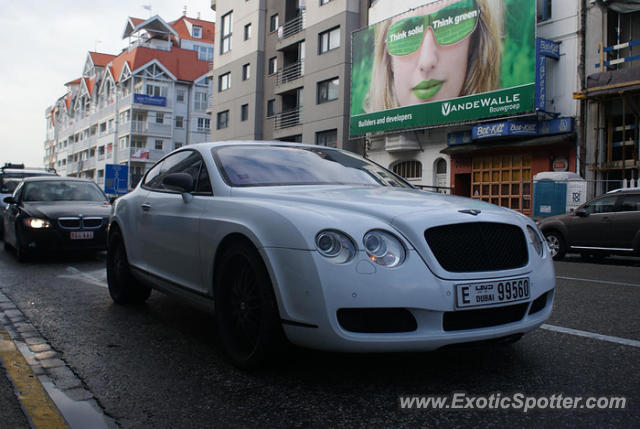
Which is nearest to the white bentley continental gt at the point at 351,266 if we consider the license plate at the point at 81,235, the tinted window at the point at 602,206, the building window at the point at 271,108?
the license plate at the point at 81,235

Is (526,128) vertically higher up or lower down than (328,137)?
lower down

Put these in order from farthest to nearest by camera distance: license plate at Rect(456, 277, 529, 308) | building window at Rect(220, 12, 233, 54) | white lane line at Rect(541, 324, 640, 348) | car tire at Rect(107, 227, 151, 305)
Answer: building window at Rect(220, 12, 233, 54) → car tire at Rect(107, 227, 151, 305) → white lane line at Rect(541, 324, 640, 348) → license plate at Rect(456, 277, 529, 308)

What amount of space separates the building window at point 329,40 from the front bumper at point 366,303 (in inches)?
1133

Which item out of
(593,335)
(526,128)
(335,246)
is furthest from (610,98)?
(335,246)

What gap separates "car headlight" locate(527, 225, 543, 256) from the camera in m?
3.79

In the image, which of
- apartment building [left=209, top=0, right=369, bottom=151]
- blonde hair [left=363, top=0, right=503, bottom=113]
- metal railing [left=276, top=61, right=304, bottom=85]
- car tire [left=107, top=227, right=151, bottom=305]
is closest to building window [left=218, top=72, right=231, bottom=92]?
apartment building [left=209, top=0, right=369, bottom=151]

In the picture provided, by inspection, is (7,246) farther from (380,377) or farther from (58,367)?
(380,377)

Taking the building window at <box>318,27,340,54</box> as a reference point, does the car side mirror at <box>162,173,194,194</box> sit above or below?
below

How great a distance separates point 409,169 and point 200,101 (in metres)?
41.3

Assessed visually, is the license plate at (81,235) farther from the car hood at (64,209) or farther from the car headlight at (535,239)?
the car headlight at (535,239)

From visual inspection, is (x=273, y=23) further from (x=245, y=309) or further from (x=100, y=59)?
(x=100, y=59)

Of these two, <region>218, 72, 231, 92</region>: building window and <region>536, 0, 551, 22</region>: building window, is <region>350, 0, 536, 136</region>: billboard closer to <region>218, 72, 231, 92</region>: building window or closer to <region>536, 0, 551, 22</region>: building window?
<region>536, 0, 551, 22</region>: building window

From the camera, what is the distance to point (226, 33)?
139ft

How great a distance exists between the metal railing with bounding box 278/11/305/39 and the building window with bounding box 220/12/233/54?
705cm
